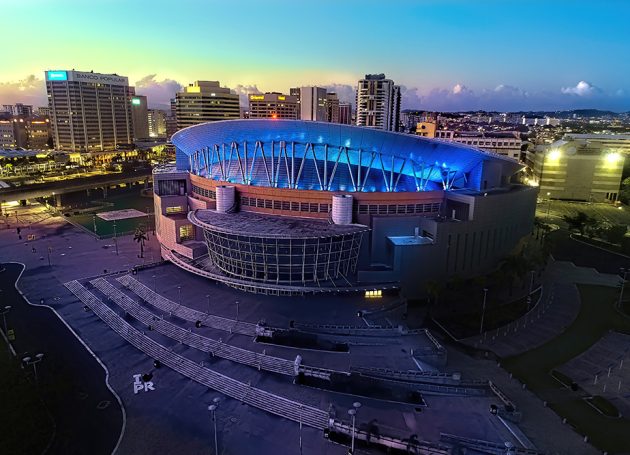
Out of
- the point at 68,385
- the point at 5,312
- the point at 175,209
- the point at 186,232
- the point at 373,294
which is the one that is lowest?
the point at 68,385

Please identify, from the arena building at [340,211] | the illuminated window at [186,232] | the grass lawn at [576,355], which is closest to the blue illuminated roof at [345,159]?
the arena building at [340,211]

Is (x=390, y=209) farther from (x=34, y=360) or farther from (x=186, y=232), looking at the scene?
(x=34, y=360)

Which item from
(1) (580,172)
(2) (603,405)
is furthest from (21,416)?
(1) (580,172)

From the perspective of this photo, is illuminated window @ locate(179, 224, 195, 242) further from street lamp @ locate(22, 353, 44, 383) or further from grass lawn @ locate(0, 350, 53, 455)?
grass lawn @ locate(0, 350, 53, 455)

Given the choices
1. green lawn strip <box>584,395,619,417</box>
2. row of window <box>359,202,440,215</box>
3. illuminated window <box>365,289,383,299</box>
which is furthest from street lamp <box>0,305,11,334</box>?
green lawn strip <box>584,395,619,417</box>

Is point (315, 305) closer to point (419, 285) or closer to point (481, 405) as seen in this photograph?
point (419, 285)

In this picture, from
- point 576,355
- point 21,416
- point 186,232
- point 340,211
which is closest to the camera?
point 21,416

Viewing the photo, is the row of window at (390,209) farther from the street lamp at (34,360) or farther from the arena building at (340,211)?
the street lamp at (34,360)
